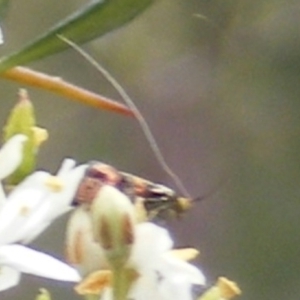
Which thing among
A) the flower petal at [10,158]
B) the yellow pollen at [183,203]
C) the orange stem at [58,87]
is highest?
the orange stem at [58,87]

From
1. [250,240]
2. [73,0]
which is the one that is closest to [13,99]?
[73,0]

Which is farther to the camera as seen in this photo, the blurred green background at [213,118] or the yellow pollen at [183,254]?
the blurred green background at [213,118]

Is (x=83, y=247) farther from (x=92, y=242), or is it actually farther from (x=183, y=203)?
(x=183, y=203)

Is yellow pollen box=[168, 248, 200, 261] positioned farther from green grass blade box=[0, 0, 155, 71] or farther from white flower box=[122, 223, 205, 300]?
green grass blade box=[0, 0, 155, 71]

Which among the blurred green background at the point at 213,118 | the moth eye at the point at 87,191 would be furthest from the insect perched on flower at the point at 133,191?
the blurred green background at the point at 213,118

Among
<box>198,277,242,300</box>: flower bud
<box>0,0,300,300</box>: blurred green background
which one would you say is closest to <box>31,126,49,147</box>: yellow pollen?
<box>198,277,242,300</box>: flower bud

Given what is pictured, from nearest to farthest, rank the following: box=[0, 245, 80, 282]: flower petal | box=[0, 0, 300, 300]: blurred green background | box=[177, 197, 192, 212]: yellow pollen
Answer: box=[0, 245, 80, 282]: flower petal
box=[177, 197, 192, 212]: yellow pollen
box=[0, 0, 300, 300]: blurred green background

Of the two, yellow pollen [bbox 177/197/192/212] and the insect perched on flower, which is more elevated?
the insect perched on flower

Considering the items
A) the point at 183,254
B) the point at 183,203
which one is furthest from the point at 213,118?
the point at 183,254

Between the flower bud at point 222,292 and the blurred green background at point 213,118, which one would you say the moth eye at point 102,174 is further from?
the blurred green background at point 213,118
